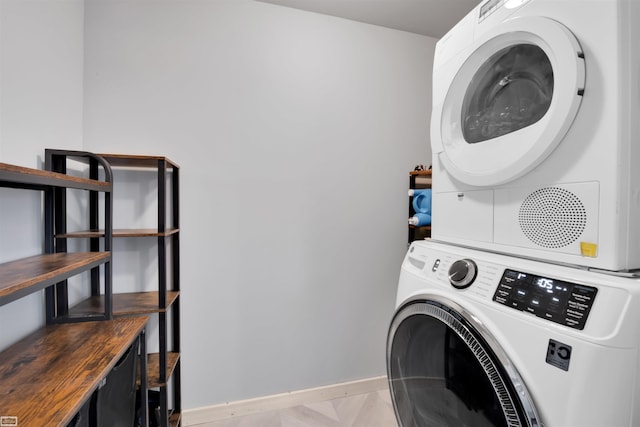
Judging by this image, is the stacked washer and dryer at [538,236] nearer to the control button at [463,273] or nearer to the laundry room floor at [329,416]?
the control button at [463,273]

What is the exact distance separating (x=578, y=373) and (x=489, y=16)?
0.96 m

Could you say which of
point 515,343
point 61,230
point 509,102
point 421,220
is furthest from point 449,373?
point 61,230

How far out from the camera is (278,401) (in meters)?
1.80

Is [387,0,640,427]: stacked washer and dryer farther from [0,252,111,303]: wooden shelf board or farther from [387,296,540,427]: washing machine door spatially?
[0,252,111,303]: wooden shelf board

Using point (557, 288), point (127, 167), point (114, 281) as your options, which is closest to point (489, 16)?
point (557, 288)

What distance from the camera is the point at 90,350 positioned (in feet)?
2.93

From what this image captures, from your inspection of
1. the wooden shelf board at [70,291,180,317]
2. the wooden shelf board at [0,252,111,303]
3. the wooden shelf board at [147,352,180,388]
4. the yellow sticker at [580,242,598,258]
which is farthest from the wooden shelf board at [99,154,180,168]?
the yellow sticker at [580,242,598,258]

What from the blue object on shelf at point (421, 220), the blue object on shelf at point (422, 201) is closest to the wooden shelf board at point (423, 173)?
the blue object on shelf at point (422, 201)

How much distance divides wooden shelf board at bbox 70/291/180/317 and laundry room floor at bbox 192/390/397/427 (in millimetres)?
838

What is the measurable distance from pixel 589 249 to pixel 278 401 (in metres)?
Answer: 1.82

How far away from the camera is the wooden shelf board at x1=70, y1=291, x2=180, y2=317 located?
50.9 inches

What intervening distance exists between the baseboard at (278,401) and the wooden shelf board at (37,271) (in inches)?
45.9

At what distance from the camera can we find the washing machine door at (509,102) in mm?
659

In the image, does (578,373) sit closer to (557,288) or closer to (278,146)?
(557,288)
